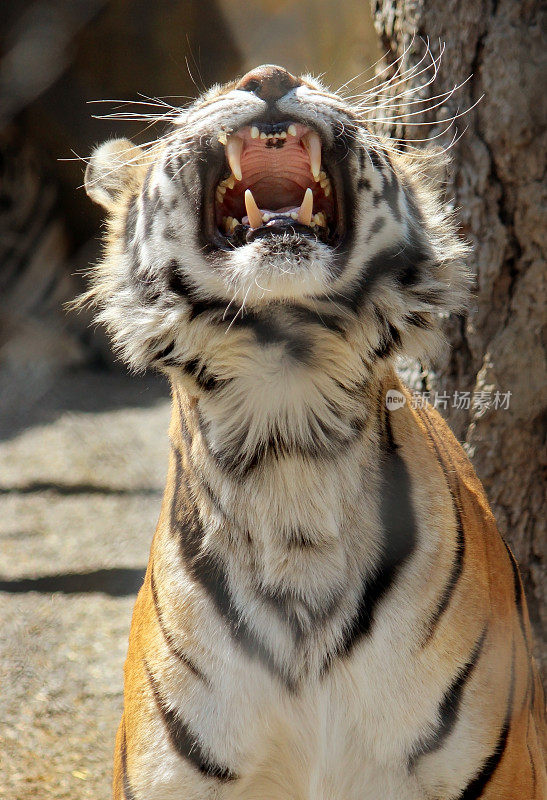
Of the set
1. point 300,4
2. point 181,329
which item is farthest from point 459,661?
point 300,4

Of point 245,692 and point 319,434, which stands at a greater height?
point 319,434

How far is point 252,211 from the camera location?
110cm

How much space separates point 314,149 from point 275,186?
10 centimetres

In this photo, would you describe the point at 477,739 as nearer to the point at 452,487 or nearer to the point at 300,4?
the point at 452,487

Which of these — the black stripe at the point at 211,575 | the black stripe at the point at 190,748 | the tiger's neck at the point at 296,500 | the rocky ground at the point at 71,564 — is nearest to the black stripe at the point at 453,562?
the tiger's neck at the point at 296,500

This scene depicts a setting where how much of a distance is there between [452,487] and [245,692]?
444 mm

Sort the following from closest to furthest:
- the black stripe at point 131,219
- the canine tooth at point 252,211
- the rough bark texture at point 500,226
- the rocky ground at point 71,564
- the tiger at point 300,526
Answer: the canine tooth at point 252,211 < the tiger at point 300,526 < the black stripe at point 131,219 < the rough bark texture at point 500,226 < the rocky ground at point 71,564

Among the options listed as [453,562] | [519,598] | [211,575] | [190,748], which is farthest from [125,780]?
[519,598]

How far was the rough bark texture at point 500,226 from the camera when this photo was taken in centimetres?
176

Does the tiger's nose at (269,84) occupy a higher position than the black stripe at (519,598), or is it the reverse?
the tiger's nose at (269,84)

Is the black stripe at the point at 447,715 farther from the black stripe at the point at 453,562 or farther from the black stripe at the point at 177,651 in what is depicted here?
the black stripe at the point at 177,651

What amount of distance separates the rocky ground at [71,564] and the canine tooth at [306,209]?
915 millimetres

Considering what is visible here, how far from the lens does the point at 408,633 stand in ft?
3.89

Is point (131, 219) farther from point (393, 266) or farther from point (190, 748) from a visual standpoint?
point (190, 748)
